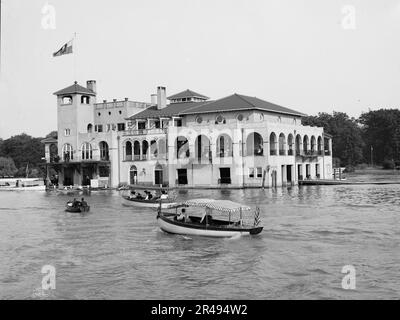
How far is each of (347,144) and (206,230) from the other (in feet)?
366

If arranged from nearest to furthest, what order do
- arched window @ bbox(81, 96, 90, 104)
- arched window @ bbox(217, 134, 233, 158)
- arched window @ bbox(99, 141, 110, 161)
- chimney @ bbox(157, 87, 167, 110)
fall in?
arched window @ bbox(217, 134, 233, 158)
arched window @ bbox(99, 141, 110, 161)
chimney @ bbox(157, 87, 167, 110)
arched window @ bbox(81, 96, 90, 104)

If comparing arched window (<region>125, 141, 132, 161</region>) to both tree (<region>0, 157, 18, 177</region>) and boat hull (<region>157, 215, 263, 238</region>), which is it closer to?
boat hull (<region>157, 215, 263, 238</region>)

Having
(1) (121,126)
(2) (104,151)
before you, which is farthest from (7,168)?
(1) (121,126)

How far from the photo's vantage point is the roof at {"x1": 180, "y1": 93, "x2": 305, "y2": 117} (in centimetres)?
7831

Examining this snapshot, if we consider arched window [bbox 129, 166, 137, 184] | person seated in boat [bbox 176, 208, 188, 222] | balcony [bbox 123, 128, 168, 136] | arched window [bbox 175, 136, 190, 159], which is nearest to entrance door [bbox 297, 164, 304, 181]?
arched window [bbox 175, 136, 190, 159]

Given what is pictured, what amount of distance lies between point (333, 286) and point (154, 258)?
346 inches

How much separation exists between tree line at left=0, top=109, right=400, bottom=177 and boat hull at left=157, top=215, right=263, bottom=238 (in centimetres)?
9929

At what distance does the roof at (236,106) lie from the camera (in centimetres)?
7831

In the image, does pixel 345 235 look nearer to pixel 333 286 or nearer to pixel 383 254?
pixel 383 254

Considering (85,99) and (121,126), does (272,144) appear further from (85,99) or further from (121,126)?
(85,99)

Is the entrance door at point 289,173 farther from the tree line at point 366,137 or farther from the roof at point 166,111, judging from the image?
the tree line at point 366,137

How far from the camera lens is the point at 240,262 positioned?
83.0 ft

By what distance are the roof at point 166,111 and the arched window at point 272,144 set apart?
1427cm

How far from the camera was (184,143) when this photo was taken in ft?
267
